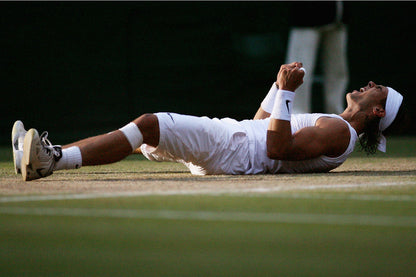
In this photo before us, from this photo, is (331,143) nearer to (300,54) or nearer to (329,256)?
(329,256)

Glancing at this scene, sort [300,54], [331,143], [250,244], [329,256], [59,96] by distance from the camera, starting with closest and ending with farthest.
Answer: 1. [329,256]
2. [250,244]
3. [331,143]
4. [300,54]
5. [59,96]

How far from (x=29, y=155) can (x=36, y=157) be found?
0.18ft

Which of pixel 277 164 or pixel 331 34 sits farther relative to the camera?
pixel 331 34

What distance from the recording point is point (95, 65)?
9469mm

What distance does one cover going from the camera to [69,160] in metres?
4.23

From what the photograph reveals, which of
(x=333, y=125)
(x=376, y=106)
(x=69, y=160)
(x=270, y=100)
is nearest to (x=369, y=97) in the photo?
(x=376, y=106)

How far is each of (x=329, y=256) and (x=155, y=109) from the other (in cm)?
718

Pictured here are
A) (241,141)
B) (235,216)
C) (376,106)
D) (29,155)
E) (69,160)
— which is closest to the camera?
(235,216)

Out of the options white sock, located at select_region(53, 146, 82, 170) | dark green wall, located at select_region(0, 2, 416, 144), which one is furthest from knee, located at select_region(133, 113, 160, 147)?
dark green wall, located at select_region(0, 2, 416, 144)

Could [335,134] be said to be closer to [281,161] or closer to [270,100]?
[281,161]

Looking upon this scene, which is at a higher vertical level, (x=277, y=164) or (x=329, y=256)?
(x=329, y=256)

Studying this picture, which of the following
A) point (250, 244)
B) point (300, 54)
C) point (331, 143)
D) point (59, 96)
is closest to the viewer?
point (250, 244)

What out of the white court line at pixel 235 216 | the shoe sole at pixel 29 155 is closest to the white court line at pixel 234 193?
the white court line at pixel 235 216

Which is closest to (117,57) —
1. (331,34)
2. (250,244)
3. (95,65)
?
(95,65)
